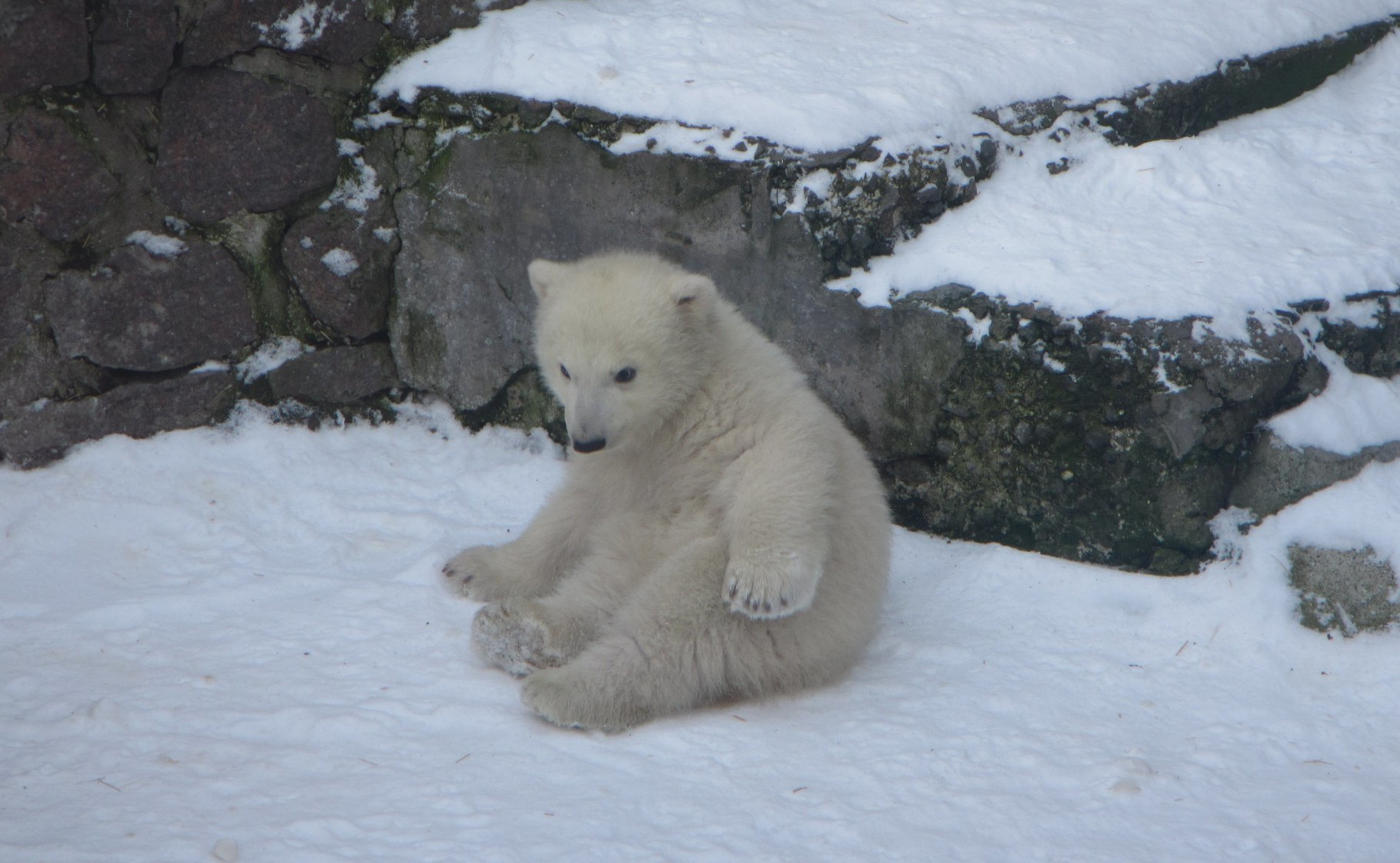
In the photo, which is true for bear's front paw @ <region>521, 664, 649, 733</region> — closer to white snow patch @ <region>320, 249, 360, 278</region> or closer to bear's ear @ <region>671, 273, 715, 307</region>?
bear's ear @ <region>671, 273, 715, 307</region>

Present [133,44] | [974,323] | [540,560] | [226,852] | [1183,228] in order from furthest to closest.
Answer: [133,44], [1183,228], [974,323], [540,560], [226,852]

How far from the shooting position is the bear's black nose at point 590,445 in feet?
11.3

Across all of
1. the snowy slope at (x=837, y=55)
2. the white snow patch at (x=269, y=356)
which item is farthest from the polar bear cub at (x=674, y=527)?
the white snow patch at (x=269, y=356)

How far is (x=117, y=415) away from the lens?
479 centimetres

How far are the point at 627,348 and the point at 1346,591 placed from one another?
247 centimetres

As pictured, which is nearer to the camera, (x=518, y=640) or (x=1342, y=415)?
(x=518, y=640)

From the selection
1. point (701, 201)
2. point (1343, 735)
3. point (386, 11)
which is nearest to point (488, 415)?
point (701, 201)

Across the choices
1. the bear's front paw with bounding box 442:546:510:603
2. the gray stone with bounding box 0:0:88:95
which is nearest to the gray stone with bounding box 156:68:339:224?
the gray stone with bounding box 0:0:88:95

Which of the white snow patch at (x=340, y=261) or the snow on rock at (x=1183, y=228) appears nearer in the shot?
the snow on rock at (x=1183, y=228)

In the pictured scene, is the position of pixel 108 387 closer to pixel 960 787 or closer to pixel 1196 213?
pixel 960 787

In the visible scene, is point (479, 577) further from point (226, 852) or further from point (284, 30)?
point (284, 30)

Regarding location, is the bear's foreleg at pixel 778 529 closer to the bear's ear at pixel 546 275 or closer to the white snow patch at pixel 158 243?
the bear's ear at pixel 546 275

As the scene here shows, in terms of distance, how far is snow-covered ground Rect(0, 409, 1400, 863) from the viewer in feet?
8.68

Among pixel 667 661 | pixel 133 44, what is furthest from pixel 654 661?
pixel 133 44
